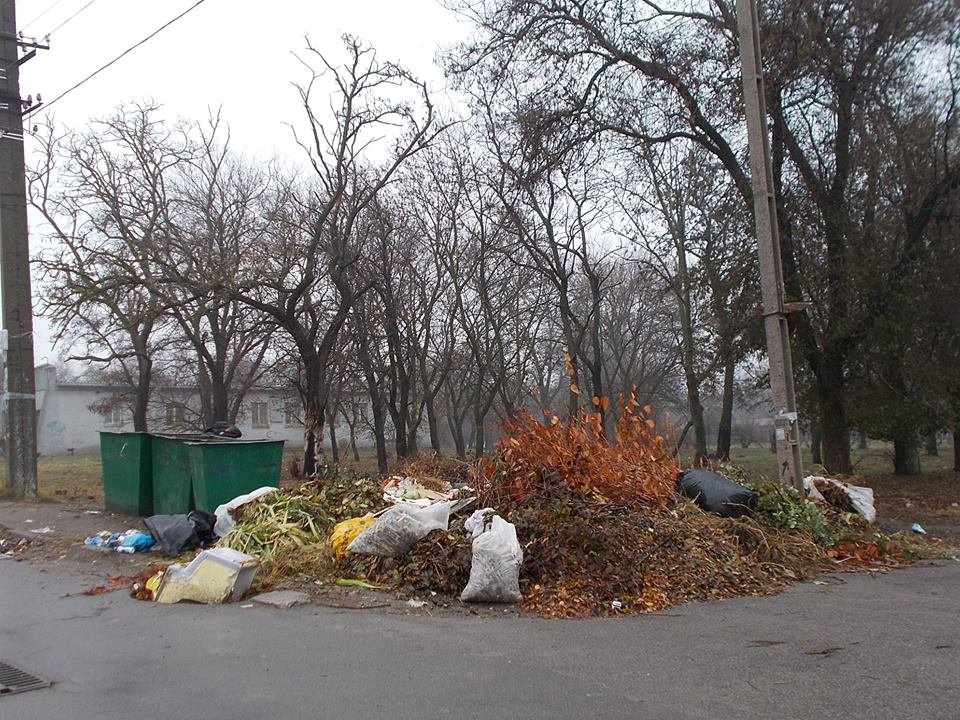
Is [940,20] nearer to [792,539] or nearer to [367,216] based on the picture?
[792,539]

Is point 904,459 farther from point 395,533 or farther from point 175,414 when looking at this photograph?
point 175,414

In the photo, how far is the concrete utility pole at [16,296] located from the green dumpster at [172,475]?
13.0ft

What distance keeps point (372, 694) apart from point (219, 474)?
6.34m

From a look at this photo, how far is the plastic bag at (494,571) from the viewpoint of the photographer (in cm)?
682

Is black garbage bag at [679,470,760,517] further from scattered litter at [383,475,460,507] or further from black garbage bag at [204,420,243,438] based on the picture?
black garbage bag at [204,420,243,438]

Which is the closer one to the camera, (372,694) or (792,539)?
(372,694)

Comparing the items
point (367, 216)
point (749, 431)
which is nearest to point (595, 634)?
point (367, 216)

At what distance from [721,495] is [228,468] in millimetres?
5959

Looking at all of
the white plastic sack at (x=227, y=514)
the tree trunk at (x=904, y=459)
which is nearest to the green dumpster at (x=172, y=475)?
the white plastic sack at (x=227, y=514)

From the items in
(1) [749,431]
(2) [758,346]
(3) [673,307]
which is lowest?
(1) [749,431]

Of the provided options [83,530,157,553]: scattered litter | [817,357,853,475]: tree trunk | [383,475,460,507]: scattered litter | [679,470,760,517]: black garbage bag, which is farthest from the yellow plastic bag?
[817,357,853,475]: tree trunk

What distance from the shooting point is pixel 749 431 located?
59.3 meters

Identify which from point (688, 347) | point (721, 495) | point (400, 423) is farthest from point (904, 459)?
point (400, 423)

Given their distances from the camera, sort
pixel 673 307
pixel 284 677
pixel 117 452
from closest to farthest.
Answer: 1. pixel 284 677
2. pixel 117 452
3. pixel 673 307
